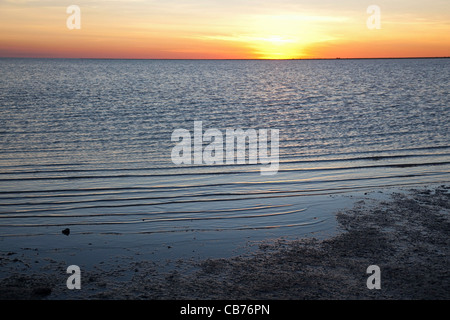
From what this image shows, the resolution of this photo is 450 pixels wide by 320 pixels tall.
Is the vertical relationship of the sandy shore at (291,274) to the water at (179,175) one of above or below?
below

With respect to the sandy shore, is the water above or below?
above

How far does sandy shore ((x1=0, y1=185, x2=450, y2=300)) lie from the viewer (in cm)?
803

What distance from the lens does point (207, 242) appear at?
10.8 meters

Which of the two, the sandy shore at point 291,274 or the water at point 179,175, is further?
the water at point 179,175

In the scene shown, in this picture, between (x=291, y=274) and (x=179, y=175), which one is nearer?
(x=291, y=274)

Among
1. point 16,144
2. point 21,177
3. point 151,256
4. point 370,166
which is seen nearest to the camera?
point 151,256

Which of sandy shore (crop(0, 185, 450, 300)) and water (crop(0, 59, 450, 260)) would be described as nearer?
sandy shore (crop(0, 185, 450, 300))

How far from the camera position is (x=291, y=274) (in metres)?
8.83

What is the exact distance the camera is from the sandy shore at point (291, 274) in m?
8.03

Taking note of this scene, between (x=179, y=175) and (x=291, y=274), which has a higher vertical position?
(x=179, y=175)
